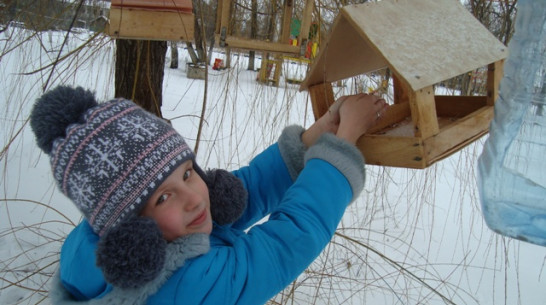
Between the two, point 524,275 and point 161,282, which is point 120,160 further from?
point 524,275

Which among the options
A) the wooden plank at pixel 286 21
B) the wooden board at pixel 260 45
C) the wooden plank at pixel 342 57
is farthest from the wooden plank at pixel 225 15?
the wooden plank at pixel 342 57

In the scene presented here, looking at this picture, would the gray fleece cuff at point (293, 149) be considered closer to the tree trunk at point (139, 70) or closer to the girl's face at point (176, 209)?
the girl's face at point (176, 209)

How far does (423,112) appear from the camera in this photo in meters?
0.71

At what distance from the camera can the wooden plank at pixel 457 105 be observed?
3.10 feet

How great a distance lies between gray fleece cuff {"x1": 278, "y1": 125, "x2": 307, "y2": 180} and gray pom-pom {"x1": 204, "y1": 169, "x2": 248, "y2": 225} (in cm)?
13

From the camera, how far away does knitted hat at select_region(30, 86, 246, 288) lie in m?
0.64

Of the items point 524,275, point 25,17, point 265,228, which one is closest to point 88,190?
point 265,228

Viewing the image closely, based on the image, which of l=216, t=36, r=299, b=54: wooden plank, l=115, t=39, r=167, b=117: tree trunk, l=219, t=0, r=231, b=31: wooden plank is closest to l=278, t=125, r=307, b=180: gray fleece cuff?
l=216, t=36, r=299, b=54: wooden plank

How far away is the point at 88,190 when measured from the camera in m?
0.71

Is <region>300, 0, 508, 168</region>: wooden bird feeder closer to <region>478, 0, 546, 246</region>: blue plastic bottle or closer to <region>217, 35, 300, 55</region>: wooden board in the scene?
<region>478, 0, 546, 246</region>: blue plastic bottle

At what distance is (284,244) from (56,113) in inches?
20.2

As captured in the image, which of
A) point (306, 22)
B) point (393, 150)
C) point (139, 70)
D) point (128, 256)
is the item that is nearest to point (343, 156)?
point (393, 150)

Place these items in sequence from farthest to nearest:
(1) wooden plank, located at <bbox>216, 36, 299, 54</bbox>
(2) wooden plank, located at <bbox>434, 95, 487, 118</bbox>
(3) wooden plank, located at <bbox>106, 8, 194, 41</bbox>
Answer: (1) wooden plank, located at <bbox>216, 36, 299, 54</bbox>, (3) wooden plank, located at <bbox>106, 8, 194, 41</bbox>, (2) wooden plank, located at <bbox>434, 95, 487, 118</bbox>

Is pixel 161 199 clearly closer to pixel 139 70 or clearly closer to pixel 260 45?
pixel 260 45
